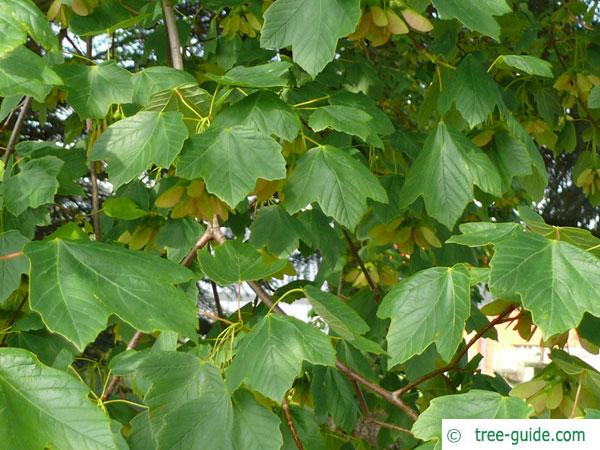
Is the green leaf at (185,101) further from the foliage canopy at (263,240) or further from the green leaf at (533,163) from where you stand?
the green leaf at (533,163)

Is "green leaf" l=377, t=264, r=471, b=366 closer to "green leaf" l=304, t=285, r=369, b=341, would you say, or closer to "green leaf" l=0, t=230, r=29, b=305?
"green leaf" l=304, t=285, r=369, b=341

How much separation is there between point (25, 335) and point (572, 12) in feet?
6.68

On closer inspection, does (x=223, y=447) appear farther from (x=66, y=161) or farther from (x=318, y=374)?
(x=66, y=161)

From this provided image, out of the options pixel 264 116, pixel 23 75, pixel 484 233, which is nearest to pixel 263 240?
pixel 264 116

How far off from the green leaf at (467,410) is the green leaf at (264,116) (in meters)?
0.50

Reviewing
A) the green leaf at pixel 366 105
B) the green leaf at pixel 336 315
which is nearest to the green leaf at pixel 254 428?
the green leaf at pixel 336 315

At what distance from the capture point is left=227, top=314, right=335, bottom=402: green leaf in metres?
1.16

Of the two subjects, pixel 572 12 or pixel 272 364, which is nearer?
pixel 272 364

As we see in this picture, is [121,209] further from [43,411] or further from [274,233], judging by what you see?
[43,411]

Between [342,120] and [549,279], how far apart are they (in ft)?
1.59

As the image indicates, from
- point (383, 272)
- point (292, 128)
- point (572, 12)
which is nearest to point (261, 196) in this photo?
point (292, 128)

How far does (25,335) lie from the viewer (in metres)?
1.70

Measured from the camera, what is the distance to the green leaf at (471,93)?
167 cm

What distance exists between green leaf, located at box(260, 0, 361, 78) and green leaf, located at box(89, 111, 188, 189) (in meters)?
0.21
